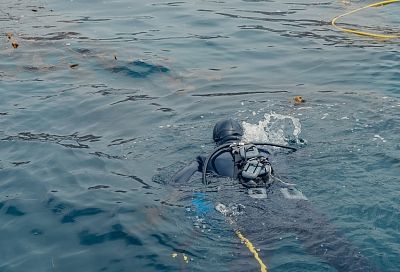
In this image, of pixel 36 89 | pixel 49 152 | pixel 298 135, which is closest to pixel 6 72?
pixel 36 89

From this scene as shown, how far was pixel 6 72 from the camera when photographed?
1103 cm

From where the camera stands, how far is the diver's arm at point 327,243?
16.2 ft

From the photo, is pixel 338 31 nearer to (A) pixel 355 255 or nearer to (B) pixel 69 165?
(B) pixel 69 165

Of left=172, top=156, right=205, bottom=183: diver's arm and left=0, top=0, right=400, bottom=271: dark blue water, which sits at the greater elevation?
left=172, top=156, right=205, bottom=183: diver's arm

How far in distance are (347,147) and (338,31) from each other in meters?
6.60

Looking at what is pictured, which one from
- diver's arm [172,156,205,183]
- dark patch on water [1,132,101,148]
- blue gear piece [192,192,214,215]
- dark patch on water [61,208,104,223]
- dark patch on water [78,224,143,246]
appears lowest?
dark patch on water [78,224,143,246]

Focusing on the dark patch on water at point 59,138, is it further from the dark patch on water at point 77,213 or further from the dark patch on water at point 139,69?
the dark patch on water at point 139,69

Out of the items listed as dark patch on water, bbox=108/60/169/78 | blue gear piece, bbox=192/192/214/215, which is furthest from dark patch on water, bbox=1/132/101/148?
dark patch on water, bbox=108/60/169/78

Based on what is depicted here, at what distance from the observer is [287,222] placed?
5.55 metres

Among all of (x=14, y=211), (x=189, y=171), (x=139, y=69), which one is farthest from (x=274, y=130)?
(x=139, y=69)

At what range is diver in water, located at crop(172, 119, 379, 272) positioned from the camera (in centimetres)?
514

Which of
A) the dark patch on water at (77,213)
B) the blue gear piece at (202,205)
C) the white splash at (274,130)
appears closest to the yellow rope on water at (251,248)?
the blue gear piece at (202,205)

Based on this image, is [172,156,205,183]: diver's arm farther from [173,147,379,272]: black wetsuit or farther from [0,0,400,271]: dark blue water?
[0,0,400,271]: dark blue water

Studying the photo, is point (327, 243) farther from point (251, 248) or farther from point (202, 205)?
point (202, 205)
